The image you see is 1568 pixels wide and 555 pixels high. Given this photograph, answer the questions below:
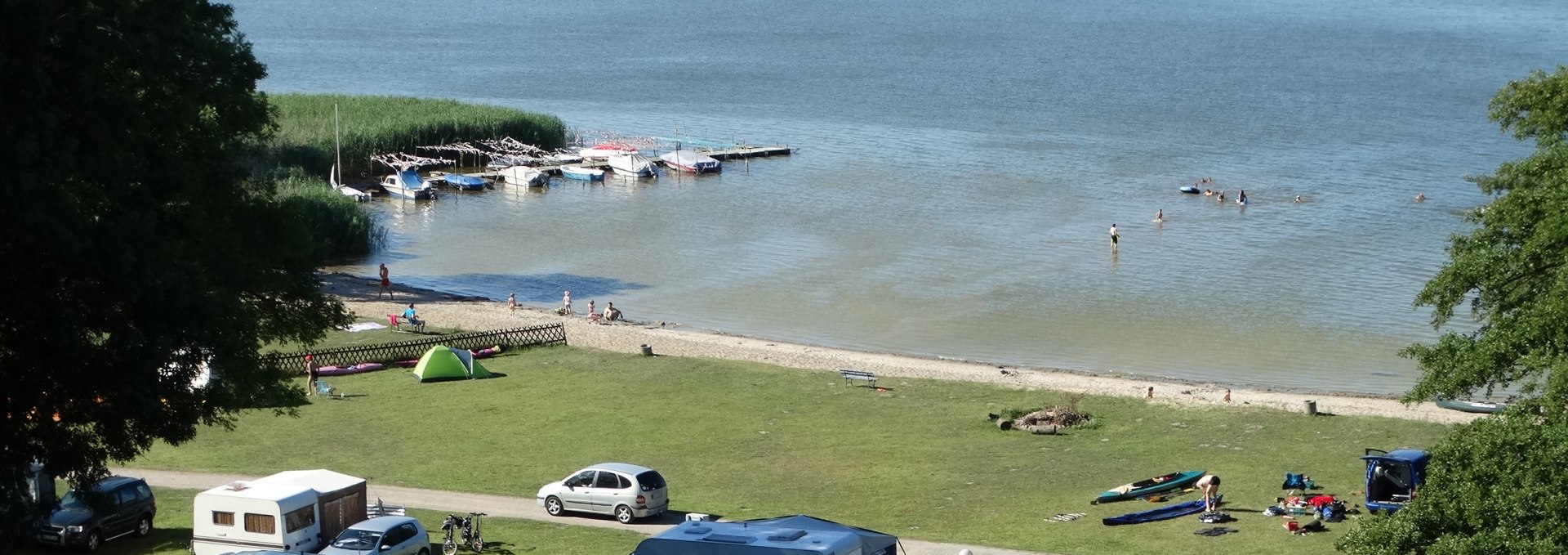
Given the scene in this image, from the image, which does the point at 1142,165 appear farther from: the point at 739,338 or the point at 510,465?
the point at 510,465

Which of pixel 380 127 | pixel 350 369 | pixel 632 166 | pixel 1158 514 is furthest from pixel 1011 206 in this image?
pixel 1158 514

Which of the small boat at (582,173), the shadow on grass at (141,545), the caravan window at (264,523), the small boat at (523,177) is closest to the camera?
the caravan window at (264,523)

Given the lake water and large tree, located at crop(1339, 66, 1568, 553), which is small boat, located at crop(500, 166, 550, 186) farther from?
large tree, located at crop(1339, 66, 1568, 553)

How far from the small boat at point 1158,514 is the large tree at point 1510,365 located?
4353mm

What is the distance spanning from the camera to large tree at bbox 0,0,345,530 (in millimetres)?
16531

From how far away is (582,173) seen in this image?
87.4 m

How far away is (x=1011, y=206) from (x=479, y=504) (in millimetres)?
52823

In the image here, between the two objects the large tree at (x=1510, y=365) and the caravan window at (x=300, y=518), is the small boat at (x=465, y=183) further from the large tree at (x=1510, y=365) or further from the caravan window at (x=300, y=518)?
the large tree at (x=1510, y=365)

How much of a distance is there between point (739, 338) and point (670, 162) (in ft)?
140

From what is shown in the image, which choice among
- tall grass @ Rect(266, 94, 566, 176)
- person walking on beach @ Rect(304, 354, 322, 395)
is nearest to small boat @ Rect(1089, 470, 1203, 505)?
person walking on beach @ Rect(304, 354, 322, 395)

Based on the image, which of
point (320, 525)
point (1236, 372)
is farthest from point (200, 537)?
point (1236, 372)

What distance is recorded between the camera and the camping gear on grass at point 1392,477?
24844mm

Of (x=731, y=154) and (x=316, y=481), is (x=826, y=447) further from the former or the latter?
(x=731, y=154)

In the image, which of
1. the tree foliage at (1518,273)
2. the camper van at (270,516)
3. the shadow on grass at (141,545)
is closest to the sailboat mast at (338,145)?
the shadow on grass at (141,545)
